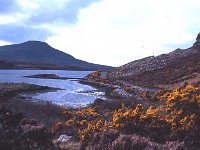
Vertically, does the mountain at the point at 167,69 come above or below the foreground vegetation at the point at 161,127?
above

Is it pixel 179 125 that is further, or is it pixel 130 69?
pixel 130 69

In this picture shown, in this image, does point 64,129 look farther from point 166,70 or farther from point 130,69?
point 130,69

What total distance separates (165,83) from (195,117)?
44474 millimetres

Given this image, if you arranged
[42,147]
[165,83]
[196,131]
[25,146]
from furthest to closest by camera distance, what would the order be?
[165,83] < [196,131] < [42,147] < [25,146]

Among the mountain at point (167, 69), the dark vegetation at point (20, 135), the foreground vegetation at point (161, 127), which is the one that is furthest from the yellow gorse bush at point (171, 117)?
the mountain at point (167, 69)

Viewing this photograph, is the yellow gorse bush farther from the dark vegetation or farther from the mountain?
the mountain

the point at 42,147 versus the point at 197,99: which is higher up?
the point at 197,99

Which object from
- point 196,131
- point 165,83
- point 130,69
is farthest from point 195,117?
point 130,69

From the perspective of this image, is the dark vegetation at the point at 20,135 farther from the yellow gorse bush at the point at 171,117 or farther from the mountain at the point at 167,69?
the mountain at the point at 167,69

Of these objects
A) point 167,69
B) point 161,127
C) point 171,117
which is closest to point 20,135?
point 161,127

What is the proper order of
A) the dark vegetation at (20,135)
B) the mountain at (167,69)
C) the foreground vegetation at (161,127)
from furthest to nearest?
the mountain at (167,69) < the foreground vegetation at (161,127) < the dark vegetation at (20,135)

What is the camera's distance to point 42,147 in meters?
11.0

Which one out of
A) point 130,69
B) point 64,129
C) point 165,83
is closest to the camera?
point 64,129

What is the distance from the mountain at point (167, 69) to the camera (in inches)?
2255
